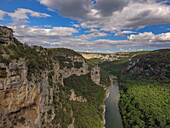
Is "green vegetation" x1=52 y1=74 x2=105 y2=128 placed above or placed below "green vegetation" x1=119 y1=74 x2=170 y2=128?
above

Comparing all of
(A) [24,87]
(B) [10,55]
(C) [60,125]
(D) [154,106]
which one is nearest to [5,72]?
(B) [10,55]

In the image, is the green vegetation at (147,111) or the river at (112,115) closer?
the green vegetation at (147,111)

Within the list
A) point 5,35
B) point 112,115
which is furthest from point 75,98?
point 5,35

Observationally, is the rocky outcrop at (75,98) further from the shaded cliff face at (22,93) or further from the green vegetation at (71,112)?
the shaded cliff face at (22,93)

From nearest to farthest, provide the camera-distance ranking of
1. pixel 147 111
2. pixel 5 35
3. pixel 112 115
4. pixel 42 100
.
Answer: pixel 5 35, pixel 42 100, pixel 147 111, pixel 112 115

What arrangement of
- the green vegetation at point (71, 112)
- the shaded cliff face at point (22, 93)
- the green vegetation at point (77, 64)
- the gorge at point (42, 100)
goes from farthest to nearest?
the green vegetation at point (77, 64), the green vegetation at point (71, 112), the gorge at point (42, 100), the shaded cliff face at point (22, 93)

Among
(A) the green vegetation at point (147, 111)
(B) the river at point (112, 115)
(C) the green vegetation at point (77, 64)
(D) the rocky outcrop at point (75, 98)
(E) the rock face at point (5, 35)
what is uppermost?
(E) the rock face at point (5, 35)

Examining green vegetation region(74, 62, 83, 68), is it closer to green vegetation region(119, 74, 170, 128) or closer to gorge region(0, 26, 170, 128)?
Result: gorge region(0, 26, 170, 128)

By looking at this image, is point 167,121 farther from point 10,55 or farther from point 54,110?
point 10,55

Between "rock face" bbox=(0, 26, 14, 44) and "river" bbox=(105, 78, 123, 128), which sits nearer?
"rock face" bbox=(0, 26, 14, 44)

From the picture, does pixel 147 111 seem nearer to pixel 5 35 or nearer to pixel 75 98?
pixel 75 98

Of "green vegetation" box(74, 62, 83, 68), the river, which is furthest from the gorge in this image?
"green vegetation" box(74, 62, 83, 68)

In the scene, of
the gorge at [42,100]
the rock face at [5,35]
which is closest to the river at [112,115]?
the gorge at [42,100]
